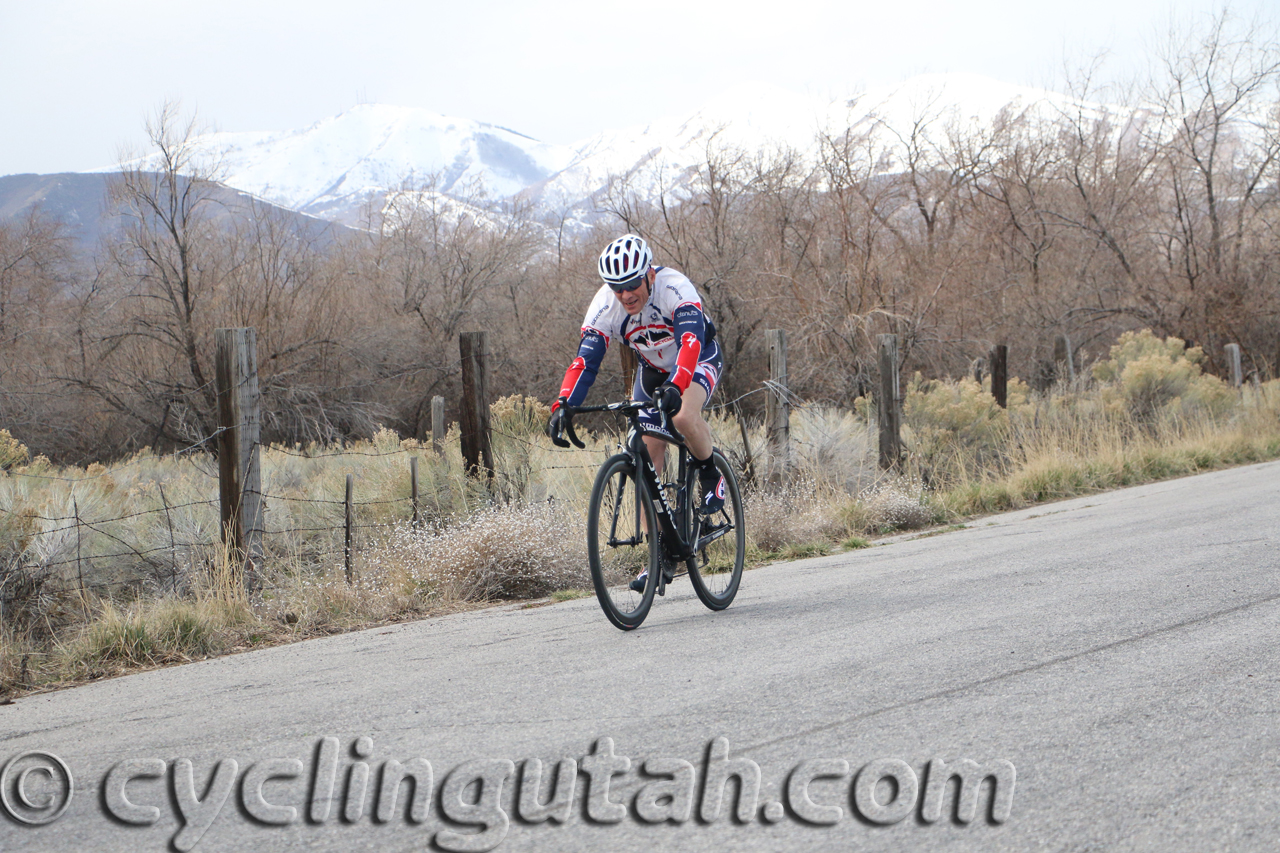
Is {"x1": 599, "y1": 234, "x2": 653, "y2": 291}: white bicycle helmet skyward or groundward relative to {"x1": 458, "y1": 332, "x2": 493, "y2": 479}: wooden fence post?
skyward

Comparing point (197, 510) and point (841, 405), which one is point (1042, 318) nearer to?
point (841, 405)

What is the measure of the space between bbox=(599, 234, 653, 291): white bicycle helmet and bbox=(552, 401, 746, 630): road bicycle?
2.35 feet

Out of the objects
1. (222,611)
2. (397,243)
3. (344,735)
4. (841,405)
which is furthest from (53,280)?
(344,735)

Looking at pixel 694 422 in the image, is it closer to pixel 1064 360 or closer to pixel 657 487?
pixel 657 487

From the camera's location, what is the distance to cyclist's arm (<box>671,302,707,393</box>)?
5.78 metres

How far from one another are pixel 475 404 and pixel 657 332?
4.24 m

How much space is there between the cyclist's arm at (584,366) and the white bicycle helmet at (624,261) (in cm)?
40

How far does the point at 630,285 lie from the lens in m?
5.95

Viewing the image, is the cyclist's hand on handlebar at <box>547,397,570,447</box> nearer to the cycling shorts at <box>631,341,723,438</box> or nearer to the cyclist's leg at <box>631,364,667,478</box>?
the cyclist's leg at <box>631,364,667,478</box>

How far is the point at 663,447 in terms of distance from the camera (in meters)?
6.22

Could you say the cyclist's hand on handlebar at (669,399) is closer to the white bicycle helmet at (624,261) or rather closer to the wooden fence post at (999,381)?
the white bicycle helmet at (624,261)

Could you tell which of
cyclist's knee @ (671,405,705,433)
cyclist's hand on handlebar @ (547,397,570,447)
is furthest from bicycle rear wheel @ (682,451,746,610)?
cyclist's hand on handlebar @ (547,397,570,447)

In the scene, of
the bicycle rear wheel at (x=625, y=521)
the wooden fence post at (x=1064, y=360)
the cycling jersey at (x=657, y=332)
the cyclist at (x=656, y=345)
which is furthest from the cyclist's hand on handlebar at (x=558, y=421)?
the wooden fence post at (x=1064, y=360)

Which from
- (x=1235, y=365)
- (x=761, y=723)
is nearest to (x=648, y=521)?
(x=761, y=723)
